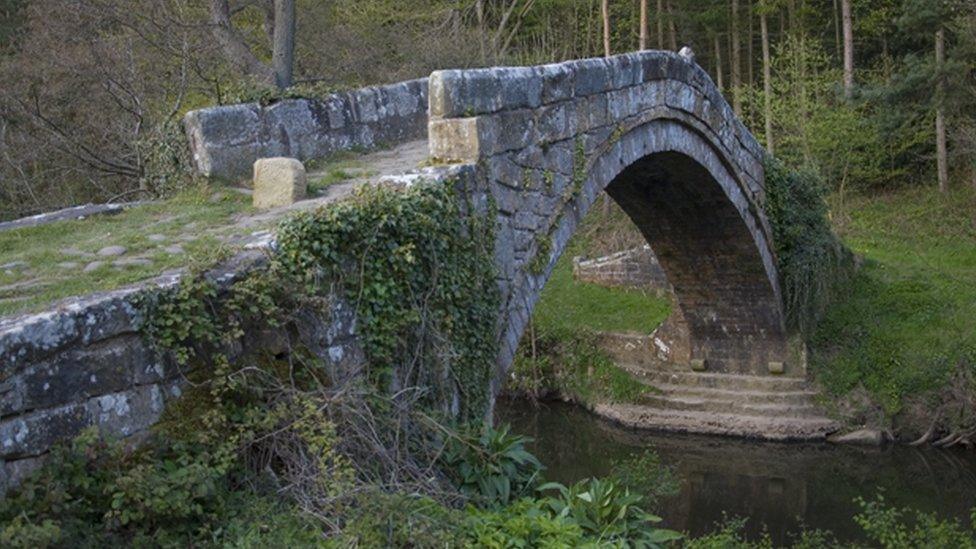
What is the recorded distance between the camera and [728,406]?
1404cm

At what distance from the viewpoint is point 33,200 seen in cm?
1246

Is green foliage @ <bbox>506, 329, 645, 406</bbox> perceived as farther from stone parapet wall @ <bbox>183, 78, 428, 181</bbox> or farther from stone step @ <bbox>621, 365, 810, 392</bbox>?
stone parapet wall @ <bbox>183, 78, 428, 181</bbox>

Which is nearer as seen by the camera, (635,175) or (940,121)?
(635,175)

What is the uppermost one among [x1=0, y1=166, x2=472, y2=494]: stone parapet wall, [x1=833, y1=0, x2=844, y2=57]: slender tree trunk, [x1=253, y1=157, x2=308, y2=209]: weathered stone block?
[x1=833, y1=0, x2=844, y2=57]: slender tree trunk

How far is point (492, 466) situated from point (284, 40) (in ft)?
27.9

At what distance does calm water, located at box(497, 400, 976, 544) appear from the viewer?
35.7 feet

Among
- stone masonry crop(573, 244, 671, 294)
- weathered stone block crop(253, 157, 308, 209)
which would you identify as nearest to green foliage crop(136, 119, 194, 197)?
weathered stone block crop(253, 157, 308, 209)

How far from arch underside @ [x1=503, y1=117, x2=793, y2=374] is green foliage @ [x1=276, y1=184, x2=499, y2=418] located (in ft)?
8.03

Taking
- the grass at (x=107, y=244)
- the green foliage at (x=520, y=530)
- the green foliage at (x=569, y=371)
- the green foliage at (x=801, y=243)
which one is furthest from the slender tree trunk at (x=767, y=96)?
the green foliage at (x=520, y=530)

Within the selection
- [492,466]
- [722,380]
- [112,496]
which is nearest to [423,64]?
[722,380]

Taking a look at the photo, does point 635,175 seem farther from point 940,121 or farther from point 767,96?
point 940,121

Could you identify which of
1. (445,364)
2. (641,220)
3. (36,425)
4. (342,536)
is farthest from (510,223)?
(641,220)

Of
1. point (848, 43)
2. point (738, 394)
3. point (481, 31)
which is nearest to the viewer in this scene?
point (738, 394)

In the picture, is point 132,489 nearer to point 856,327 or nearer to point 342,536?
point 342,536
